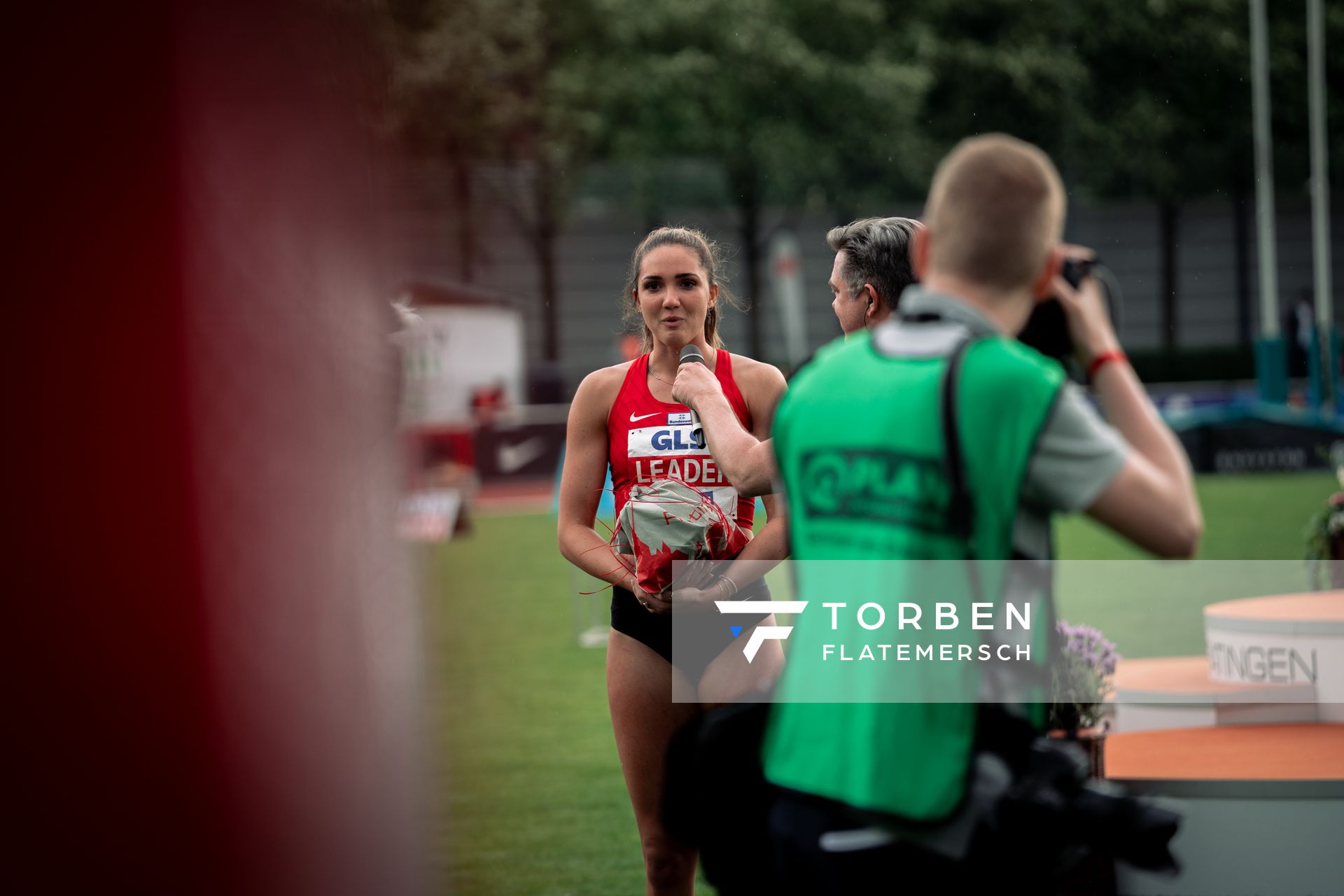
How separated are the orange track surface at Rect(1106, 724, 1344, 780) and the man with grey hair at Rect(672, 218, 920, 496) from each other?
4.50 feet

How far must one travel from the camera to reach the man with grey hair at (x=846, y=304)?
8.95ft

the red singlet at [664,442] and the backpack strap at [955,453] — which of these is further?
the red singlet at [664,442]

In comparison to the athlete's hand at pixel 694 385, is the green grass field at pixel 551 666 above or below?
below

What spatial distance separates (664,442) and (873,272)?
2.07 feet

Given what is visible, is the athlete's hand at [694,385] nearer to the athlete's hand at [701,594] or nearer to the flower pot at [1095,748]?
the athlete's hand at [701,594]

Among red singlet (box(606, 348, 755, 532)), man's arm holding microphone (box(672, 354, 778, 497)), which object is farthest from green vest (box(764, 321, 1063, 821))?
red singlet (box(606, 348, 755, 532))

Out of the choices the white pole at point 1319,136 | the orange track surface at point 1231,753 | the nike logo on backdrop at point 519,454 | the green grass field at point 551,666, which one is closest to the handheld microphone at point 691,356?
the orange track surface at point 1231,753

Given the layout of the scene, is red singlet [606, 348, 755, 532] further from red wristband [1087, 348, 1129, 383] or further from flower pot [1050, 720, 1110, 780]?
red wristband [1087, 348, 1129, 383]

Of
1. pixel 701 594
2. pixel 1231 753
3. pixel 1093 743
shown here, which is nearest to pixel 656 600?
pixel 701 594

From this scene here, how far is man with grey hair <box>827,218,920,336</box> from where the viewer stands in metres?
3.01

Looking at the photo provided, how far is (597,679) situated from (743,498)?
517 centimetres

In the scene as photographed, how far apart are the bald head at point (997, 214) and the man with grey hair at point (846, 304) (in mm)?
904

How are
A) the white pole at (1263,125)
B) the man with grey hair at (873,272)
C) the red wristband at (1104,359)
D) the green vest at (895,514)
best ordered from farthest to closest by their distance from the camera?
the white pole at (1263,125), the man with grey hair at (873,272), the red wristband at (1104,359), the green vest at (895,514)

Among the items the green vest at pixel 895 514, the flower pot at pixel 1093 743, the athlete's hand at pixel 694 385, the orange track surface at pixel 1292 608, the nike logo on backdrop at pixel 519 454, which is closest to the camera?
the green vest at pixel 895 514
